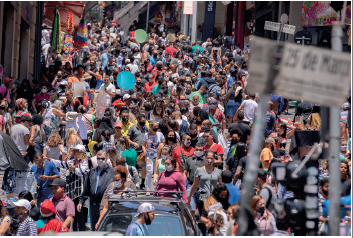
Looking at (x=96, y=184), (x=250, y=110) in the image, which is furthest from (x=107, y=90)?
(x=96, y=184)

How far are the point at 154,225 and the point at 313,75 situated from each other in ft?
10.5

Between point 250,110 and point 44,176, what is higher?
point 250,110

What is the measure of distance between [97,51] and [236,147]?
20.5 m

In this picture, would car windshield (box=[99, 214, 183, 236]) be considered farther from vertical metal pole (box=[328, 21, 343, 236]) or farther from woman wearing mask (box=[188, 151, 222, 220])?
vertical metal pole (box=[328, 21, 343, 236])

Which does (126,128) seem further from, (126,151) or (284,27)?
(284,27)

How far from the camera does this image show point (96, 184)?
27.7 ft

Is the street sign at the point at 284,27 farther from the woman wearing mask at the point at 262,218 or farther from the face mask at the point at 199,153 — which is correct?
the woman wearing mask at the point at 262,218

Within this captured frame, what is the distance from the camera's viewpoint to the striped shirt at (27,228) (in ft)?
22.6

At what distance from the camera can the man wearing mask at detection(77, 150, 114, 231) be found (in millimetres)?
8398

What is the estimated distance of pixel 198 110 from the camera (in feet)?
38.8

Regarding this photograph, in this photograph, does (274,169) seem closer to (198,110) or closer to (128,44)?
(198,110)

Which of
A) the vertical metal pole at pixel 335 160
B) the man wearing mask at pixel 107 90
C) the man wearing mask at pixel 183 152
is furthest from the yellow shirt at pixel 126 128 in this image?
the vertical metal pole at pixel 335 160

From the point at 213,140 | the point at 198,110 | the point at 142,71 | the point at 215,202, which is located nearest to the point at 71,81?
the point at 142,71

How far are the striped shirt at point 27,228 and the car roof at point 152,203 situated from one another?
3.51 ft
